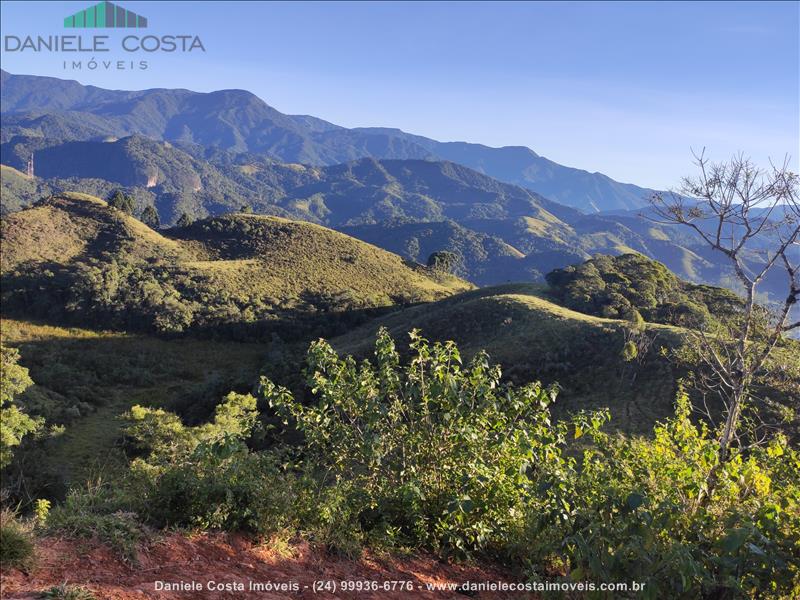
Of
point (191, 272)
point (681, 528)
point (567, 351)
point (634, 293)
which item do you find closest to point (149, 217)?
point (191, 272)

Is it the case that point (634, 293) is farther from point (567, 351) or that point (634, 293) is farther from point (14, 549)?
point (14, 549)

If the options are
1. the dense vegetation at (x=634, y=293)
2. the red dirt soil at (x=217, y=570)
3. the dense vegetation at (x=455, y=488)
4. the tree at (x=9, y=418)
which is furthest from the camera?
the dense vegetation at (x=634, y=293)

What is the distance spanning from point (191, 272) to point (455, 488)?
214ft

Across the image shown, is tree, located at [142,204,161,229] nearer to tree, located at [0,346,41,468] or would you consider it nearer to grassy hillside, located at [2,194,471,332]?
grassy hillside, located at [2,194,471,332]

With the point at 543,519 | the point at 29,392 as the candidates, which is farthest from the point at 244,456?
the point at 29,392

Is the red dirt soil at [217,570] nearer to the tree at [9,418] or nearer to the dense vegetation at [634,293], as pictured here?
the tree at [9,418]

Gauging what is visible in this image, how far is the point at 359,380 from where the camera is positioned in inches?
246

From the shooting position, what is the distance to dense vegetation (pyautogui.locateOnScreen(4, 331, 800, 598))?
173 inches

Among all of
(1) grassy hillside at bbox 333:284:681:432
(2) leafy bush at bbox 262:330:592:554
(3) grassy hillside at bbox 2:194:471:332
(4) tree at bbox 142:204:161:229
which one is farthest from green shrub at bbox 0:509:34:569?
(4) tree at bbox 142:204:161:229

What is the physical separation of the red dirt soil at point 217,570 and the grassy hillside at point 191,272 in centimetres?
5234

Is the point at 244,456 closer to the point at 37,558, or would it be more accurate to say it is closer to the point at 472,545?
the point at 37,558

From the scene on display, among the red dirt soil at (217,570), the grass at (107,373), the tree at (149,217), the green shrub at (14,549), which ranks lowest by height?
the grass at (107,373)

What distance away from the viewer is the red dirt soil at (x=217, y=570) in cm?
387

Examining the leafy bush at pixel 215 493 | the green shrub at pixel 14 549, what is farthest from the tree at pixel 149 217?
the green shrub at pixel 14 549
